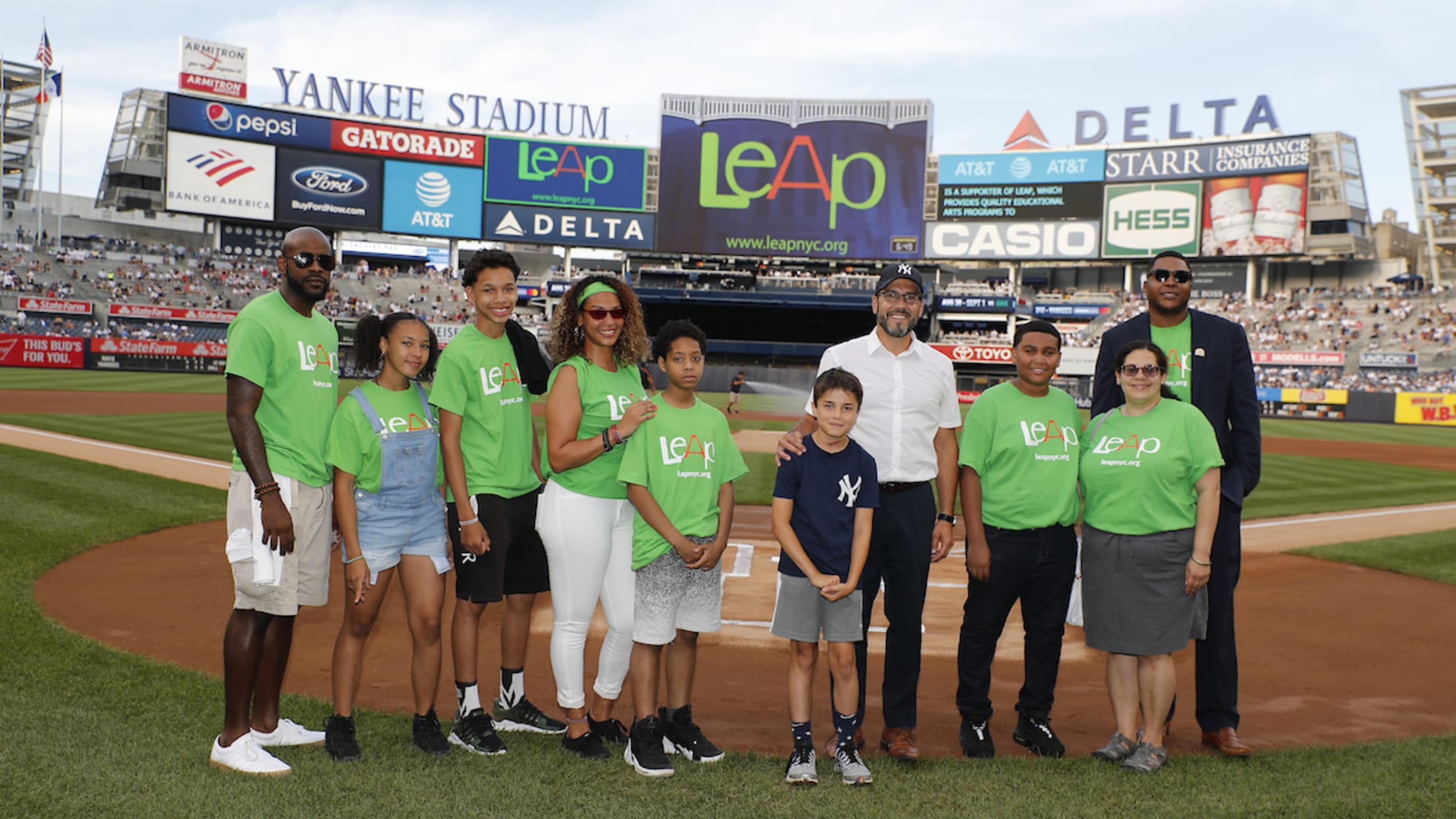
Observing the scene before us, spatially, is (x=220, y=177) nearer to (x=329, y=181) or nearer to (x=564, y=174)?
(x=329, y=181)

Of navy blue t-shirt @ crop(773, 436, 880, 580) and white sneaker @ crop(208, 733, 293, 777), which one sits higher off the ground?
navy blue t-shirt @ crop(773, 436, 880, 580)

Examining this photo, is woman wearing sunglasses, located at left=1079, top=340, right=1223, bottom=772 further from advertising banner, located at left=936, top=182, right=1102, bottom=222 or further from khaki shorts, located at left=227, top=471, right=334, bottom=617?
advertising banner, located at left=936, top=182, right=1102, bottom=222

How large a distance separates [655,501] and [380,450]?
1.30 metres

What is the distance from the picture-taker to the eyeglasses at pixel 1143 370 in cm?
455

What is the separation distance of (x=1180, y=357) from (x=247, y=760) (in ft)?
Answer: 16.1

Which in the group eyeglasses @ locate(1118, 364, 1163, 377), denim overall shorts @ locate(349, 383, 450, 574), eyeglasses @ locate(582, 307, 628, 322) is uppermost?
eyeglasses @ locate(582, 307, 628, 322)

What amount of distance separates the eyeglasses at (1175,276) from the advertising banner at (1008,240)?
55.5 metres

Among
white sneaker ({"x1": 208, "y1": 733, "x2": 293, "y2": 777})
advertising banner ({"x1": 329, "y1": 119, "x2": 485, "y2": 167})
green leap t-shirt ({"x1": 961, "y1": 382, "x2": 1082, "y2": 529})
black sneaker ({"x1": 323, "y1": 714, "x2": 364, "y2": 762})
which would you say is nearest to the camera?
white sneaker ({"x1": 208, "y1": 733, "x2": 293, "y2": 777})

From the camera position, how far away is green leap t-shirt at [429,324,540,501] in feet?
15.0

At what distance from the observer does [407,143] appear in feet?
186

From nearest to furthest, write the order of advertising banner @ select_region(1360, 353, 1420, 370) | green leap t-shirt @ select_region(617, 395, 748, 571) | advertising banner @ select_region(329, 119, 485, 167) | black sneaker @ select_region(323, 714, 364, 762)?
black sneaker @ select_region(323, 714, 364, 762), green leap t-shirt @ select_region(617, 395, 748, 571), advertising banner @ select_region(1360, 353, 1420, 370), advertising banner @ select_region(329, 119, 485, 167)

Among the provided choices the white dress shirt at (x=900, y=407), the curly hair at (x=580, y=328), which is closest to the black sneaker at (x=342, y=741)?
Result: the curly hair at (x=580, y=328)

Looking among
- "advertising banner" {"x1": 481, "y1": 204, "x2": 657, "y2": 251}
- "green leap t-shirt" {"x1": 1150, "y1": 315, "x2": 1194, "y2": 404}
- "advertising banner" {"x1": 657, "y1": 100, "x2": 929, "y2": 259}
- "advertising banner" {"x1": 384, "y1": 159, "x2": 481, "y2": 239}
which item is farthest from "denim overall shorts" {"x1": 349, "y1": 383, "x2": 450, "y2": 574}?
"advertising banner" {"x1": 384, "y1": 159, "x2": 481, "y2": 239}

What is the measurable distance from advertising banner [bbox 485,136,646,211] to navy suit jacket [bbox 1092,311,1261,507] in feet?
183
